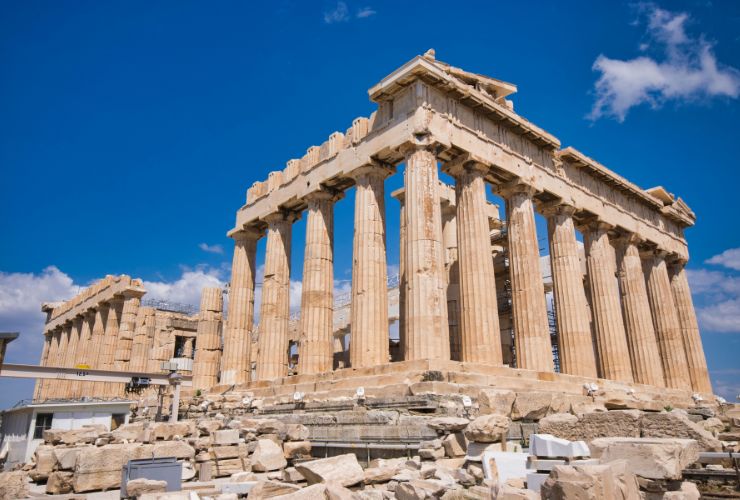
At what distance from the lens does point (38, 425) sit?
21641 millimetres

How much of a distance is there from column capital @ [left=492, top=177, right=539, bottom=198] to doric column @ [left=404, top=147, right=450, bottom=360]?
16.4 feet

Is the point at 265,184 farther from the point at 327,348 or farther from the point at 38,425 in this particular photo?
the point at 38,425

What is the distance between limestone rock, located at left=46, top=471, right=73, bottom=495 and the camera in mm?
9666

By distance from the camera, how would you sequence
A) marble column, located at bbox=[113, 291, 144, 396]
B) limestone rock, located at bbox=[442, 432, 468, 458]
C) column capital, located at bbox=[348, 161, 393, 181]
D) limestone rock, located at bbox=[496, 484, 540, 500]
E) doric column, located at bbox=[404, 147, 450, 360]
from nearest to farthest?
limestone rock, located at bbox=[496, 484, 540, 500], limestone rock, located at bbox=[442, 432, 468, 458], doric column, located at bbox=[404, 147, 450, 360], column capital, located at bbox=[348, 161, 393, 181], marble column, located at bbox=[113, 291, 144, 396]

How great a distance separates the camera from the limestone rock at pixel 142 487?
7754 mm

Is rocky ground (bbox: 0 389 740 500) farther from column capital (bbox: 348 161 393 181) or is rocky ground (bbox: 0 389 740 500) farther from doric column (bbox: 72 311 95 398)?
doric column (bbox: 72 311 95 398)

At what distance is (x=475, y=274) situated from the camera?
20297mm

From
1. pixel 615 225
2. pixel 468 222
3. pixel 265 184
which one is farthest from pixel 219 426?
pixel 615 225

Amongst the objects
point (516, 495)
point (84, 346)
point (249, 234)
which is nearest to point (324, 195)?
point (249, 234)

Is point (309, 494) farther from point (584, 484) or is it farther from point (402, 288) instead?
point (402, 288)

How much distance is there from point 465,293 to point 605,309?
31.9 feet

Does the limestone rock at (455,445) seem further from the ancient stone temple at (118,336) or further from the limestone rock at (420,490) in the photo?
the ancient stone temple at (118,336)

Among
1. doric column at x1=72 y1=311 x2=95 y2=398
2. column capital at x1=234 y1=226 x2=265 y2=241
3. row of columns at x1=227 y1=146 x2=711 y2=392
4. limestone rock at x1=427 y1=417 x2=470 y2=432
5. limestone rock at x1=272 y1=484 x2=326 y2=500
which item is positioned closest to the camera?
limestone rock at x1=272 y1=484 x2=326 y2=500

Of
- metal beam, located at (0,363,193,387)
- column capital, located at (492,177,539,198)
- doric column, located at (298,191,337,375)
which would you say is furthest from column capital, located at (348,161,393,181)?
metal beam, located at (0,363,193,387)
